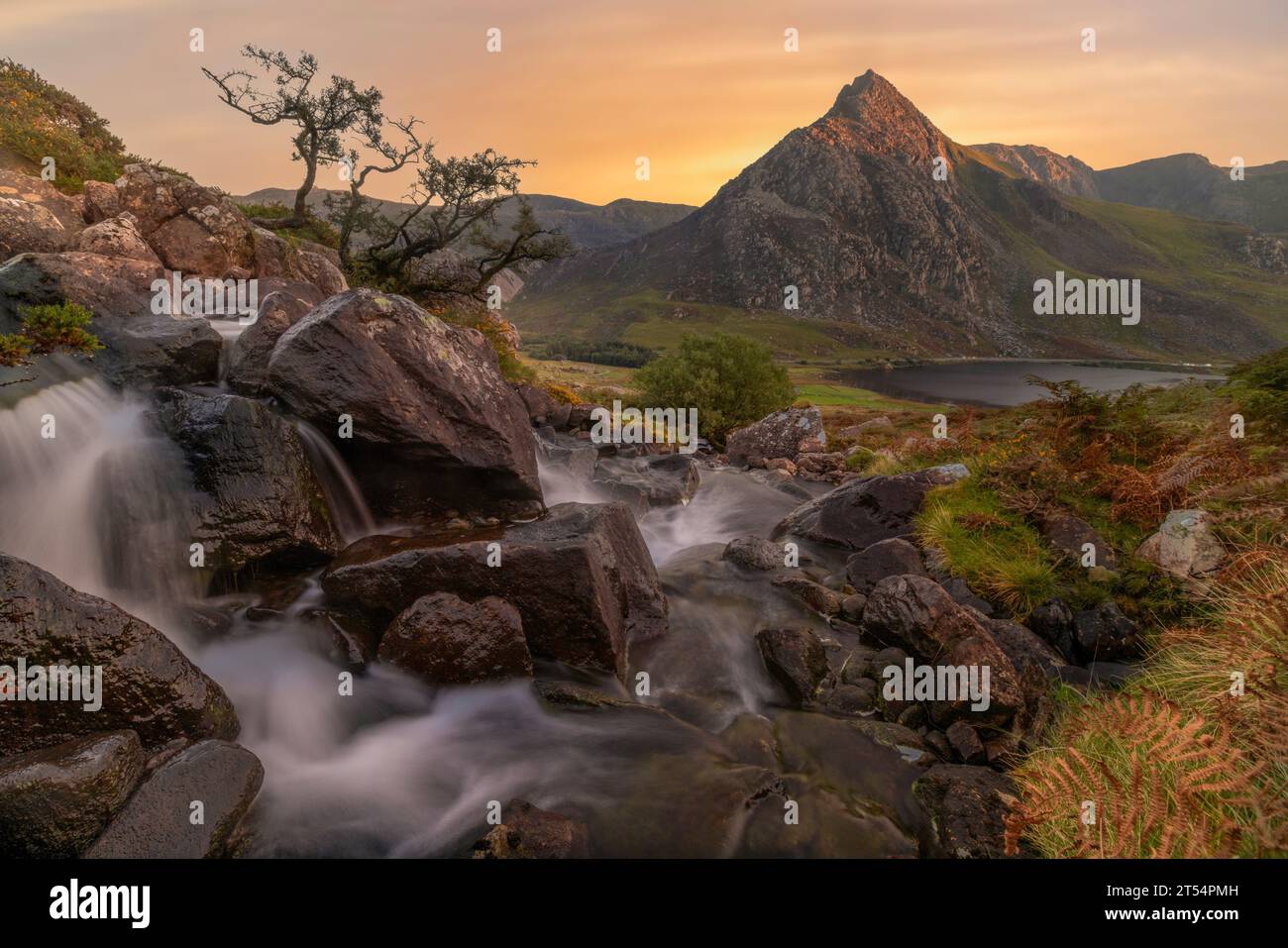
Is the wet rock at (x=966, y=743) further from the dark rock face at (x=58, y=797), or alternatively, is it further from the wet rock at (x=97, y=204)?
the wet rock at (x=97, y=204)

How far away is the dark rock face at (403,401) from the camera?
38.2 ft

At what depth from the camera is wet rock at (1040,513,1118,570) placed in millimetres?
10664

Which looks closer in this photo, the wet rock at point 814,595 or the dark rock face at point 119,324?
the wet rock at point 814,595

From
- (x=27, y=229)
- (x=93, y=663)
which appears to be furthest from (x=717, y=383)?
(x=93, y=663)

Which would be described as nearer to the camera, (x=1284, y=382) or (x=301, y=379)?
(x=1284, y=382)

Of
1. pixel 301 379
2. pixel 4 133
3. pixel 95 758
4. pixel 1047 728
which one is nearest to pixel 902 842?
pixel 1047 728

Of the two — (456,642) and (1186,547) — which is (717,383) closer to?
(1186,547)

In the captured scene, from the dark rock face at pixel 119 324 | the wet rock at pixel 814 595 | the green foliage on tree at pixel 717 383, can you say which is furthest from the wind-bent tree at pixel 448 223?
the wet rock at pixel 814 595

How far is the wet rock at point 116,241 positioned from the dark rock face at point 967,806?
2420 centimetres

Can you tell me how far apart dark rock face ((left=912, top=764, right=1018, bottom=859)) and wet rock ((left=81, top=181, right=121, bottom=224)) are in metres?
28.2

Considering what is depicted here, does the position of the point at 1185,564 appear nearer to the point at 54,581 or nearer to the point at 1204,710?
the point at 1204,710

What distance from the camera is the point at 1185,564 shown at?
31.6 ft

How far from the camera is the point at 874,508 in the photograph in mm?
15742
